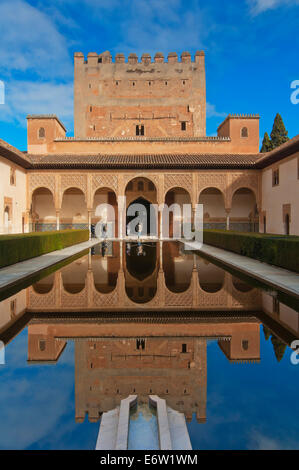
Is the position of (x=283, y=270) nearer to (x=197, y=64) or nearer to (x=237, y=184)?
(x=237, y=184)

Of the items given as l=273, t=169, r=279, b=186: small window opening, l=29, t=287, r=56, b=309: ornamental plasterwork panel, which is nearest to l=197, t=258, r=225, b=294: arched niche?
l=29, t=287, r=56, b=309: ornamental plasterwork panel

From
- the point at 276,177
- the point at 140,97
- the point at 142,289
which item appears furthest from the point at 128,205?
the point at 142,289

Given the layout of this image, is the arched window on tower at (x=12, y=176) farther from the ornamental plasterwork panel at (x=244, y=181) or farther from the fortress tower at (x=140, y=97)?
the ornamental plasterwork panel at (x=244, y=181)

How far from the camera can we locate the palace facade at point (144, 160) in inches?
711

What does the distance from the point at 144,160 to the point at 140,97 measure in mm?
11277

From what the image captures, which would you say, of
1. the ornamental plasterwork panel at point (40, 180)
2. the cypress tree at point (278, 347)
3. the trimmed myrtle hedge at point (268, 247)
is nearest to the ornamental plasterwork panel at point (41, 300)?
the cypress tree at point (278, 347)

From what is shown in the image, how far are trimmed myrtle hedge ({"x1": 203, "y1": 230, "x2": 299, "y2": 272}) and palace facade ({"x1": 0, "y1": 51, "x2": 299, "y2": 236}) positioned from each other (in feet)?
16.7

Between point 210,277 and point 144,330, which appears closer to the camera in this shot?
point 144,330

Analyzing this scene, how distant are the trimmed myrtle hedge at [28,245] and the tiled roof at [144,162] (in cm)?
589

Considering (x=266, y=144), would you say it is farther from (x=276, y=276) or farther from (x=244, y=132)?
(x=276, y=276)

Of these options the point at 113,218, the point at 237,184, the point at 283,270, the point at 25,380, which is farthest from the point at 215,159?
the point at 25,380

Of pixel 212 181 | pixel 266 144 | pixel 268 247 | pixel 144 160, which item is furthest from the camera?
pixel 266 144

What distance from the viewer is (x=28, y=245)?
983 cm

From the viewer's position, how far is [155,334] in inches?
141
